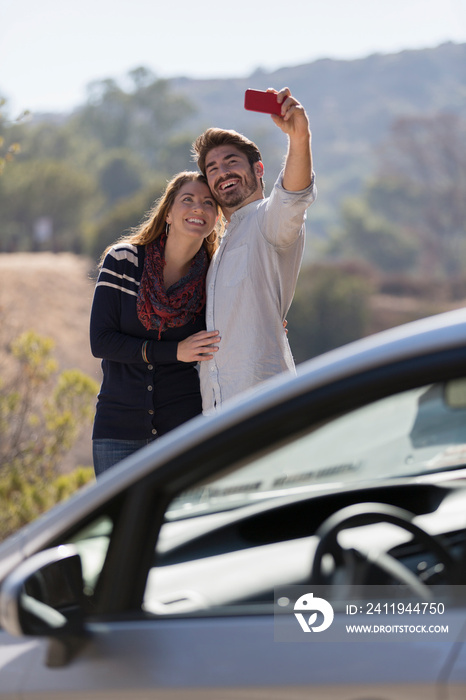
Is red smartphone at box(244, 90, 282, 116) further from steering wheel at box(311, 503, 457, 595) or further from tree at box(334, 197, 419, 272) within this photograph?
tree at box(334, 197, 419, 272)

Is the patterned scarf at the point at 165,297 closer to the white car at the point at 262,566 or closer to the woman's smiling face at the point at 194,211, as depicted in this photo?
the woman's smiling face at the point at 194,211

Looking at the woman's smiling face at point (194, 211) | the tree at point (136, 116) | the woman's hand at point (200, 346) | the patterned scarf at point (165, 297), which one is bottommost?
the woman's hand at point (200, 346)

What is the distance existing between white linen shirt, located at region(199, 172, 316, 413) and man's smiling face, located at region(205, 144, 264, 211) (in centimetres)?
10

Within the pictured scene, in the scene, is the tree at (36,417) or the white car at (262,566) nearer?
the white car at (262,566)

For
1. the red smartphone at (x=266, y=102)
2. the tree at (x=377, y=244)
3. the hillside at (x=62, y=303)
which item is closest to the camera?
the red smartphone at (x=266, y=102)

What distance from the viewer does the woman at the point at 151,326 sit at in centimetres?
304

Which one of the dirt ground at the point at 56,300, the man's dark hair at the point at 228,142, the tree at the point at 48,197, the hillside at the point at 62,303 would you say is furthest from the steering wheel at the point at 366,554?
the tree at the point at 48,197

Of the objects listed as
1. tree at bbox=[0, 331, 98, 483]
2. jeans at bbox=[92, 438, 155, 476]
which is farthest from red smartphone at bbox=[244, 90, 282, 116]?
tree at bbox=[0, 331, 98, 483]

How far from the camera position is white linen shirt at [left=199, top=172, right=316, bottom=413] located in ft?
9.46

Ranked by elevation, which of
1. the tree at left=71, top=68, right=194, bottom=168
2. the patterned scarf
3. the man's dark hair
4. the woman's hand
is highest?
the tree at left=71, top=68, right=194, bottom=168

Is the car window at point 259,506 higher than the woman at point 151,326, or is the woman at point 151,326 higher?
the woman at point 151,326

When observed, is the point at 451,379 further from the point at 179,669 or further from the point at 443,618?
the point at 179,669

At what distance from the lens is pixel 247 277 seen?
2879mm

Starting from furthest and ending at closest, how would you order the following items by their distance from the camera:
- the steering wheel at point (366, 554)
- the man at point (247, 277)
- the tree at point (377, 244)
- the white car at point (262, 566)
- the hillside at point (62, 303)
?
the tree at point (377, 244) → the hillside at point (62, 303) → the man at point (247, 277) → the steering wheel at point (366, 554) → the white car at point (262, 566)
